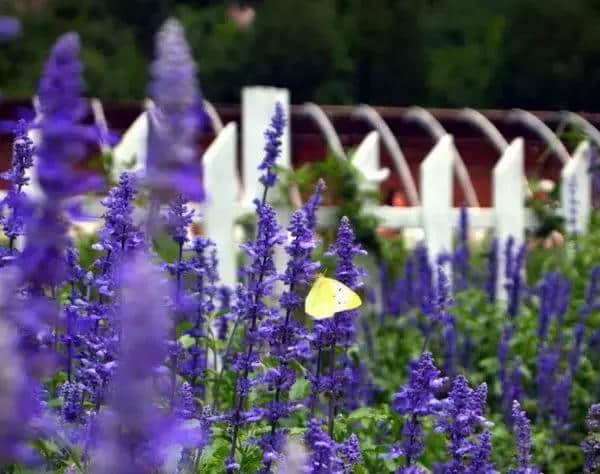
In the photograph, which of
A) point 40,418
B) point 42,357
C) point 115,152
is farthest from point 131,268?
point 115,152

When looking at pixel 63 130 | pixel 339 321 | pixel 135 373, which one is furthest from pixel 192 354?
pixel 135 373

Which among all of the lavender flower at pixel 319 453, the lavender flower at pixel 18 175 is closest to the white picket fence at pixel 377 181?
the lavender flower at pixel 18 175

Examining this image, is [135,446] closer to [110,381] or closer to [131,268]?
[131,268]

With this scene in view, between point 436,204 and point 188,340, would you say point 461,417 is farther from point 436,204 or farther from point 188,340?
point 436,204

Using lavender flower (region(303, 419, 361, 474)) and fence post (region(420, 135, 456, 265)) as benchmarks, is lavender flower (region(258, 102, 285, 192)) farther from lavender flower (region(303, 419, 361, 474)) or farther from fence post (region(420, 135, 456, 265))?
fence post (region(420, 135, 456, 265))

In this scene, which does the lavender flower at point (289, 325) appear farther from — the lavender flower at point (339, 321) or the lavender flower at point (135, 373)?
the lavender flower at point (135, 373)

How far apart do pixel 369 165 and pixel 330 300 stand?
485cm

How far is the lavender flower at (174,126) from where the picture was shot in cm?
116

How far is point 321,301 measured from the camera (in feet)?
6.60

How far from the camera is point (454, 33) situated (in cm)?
1648

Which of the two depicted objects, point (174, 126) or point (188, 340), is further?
point (188, 340)

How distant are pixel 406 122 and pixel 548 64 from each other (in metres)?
5.43

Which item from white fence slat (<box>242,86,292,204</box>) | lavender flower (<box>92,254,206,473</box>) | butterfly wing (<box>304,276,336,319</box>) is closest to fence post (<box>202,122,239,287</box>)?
white fence slat (<box>242,86,292,204</box>)

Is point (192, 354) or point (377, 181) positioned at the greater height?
point (377, 181)
